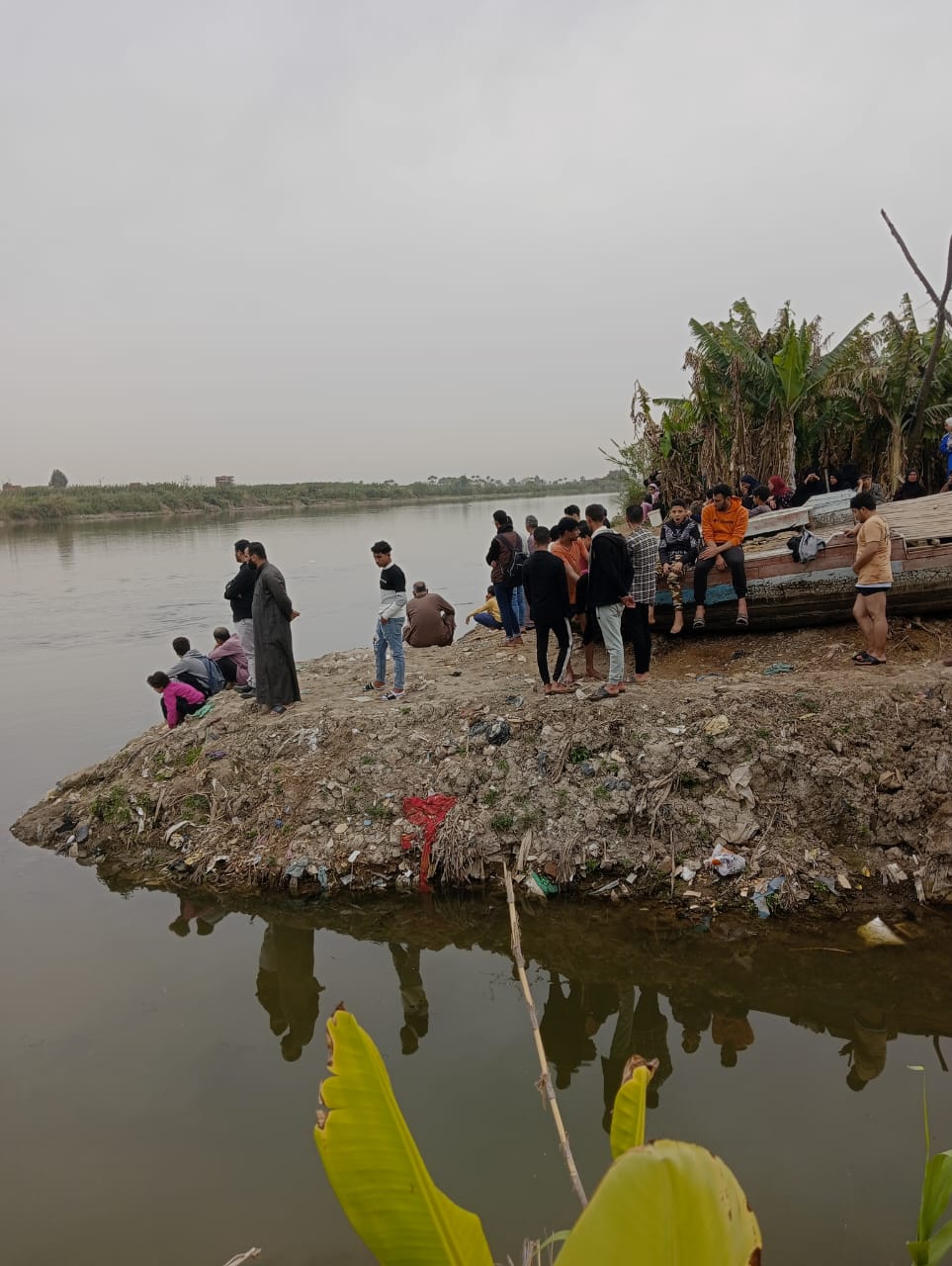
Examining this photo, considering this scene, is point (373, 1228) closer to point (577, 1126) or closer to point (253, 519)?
point (577, 1126)

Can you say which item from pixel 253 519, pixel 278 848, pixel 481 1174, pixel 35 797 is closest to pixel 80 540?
pixel 253 519

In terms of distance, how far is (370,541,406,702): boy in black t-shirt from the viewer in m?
6.55

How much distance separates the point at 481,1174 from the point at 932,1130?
6.05 ft

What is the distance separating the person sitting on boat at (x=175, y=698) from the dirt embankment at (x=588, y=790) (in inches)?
16.8

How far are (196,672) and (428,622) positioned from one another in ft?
9.18

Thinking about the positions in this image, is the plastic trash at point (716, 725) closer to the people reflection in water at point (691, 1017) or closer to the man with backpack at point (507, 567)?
the people reflection in water at point (691, 1017)

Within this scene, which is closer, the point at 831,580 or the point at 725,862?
the point at 725,862

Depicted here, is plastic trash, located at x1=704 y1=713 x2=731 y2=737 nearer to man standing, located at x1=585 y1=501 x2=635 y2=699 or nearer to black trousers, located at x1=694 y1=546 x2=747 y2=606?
man standing, located at x1=585 y1=501 x2=635 y2=699

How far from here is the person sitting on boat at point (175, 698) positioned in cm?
718

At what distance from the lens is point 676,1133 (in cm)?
304

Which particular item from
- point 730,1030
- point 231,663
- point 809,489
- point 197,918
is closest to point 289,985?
point 197,918

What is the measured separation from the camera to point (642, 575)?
19.4ft

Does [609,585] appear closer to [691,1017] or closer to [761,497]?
A: [691,1017]

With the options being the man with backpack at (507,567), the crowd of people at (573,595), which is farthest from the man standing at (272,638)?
the man with backpack at (507,567)
